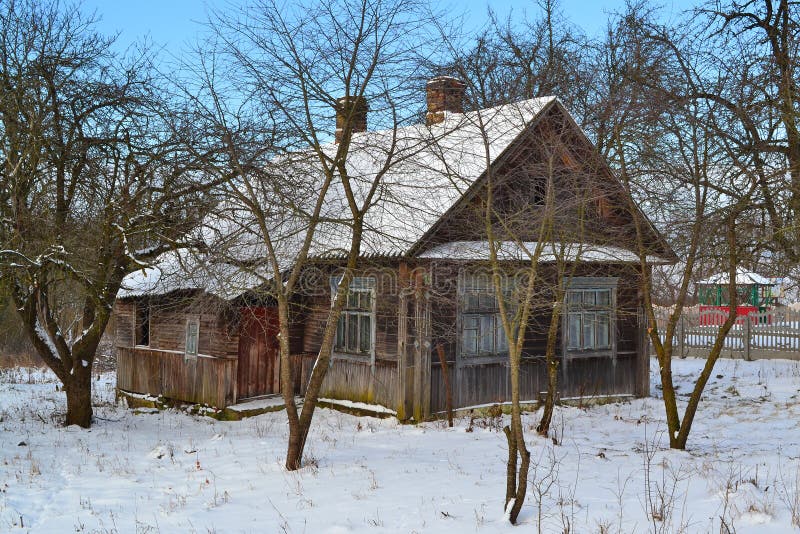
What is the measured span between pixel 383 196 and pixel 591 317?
218 inches

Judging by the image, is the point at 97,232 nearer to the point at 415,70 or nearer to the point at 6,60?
the point at 6,60

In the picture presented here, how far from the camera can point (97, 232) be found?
11.5m

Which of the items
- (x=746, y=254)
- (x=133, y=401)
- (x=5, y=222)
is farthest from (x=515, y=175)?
(x=133, y=401)

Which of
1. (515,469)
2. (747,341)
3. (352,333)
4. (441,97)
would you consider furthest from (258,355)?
(747,341)

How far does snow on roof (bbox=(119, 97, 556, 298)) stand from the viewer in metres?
8.88

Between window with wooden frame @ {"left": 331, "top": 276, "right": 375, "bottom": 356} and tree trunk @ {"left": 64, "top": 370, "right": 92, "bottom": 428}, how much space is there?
424cm

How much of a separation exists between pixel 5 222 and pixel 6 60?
95.3 inches

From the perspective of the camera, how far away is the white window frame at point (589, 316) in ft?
45.6

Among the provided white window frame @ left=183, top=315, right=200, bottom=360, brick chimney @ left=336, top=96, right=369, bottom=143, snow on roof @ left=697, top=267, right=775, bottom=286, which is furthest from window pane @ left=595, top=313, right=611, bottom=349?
white window frame @ left=183, top=315, right=200, bottom=360

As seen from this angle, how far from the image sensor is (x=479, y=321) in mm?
12445

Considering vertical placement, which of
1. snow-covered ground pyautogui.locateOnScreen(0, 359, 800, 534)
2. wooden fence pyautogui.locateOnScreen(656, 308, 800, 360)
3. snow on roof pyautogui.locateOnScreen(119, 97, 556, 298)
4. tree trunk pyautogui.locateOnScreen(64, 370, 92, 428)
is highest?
snow on roof pyautogui.locateOnScreen(119, 97, 556, 298)

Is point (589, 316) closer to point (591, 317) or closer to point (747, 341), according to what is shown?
point (591, 317)

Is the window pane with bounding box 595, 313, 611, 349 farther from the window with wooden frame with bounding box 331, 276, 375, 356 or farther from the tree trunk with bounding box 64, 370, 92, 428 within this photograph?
the tree trunk with bounding box 64, 370, 92, 428

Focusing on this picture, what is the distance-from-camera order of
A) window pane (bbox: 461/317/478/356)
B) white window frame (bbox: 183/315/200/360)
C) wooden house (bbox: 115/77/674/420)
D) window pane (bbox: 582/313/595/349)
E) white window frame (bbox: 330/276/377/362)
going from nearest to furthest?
wooden house (bbox: 115/77/674/420) < window pane (bbox: 461/317/478/356) < white window frame (bbox: 330/276/377/362) < white window frame (bbox: 183/315/200/360) < window pane (bbox: 582/313/595/349)
